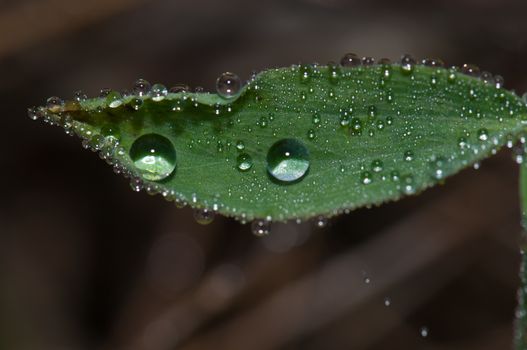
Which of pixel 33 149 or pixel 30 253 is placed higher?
pixel 33 149

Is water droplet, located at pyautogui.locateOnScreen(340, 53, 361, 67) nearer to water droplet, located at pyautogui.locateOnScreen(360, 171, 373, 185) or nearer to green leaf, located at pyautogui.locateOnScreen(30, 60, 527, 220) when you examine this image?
green leaf, located at pyautogui.locateOnScreen(30, 60, 527, 220)

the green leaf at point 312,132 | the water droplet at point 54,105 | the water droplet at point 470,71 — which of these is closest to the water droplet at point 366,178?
the green leaf at point 312,132

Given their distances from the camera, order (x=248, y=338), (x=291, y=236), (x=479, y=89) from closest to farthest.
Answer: (x=479, y=89), (x=248, y=338), (x=291, y=236)

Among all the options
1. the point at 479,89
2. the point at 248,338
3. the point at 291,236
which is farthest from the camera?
the point at 291,236

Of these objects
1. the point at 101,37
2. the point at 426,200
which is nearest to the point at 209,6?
the point at 101,37

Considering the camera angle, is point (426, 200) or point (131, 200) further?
point (131, 200)

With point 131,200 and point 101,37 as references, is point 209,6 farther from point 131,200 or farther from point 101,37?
point 131,200

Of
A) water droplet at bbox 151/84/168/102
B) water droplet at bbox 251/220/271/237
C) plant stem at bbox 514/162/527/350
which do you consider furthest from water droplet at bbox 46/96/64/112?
plant stem at bbox 514/162/527/350
